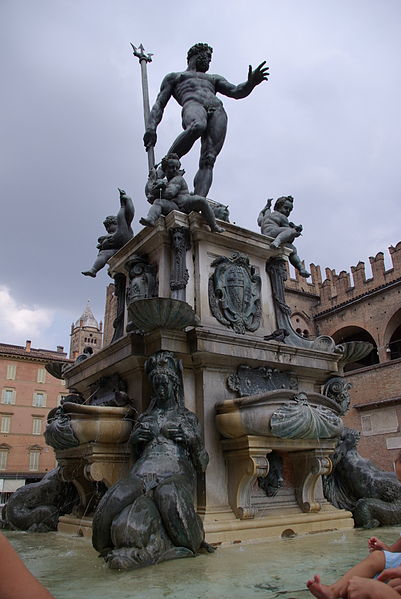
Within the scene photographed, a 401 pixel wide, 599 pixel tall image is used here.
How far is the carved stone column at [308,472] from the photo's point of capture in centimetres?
543

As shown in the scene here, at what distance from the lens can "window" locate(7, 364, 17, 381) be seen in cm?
4472

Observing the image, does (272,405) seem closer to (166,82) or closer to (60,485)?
(60,485)

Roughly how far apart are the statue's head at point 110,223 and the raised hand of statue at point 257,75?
3.05 metres

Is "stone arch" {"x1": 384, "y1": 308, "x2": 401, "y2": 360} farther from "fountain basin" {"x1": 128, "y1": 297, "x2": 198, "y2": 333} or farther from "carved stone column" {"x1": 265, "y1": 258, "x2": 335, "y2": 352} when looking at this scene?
"fountain basin" {"x1": 128, "y1": 297, "x2": 198, "y2": 333}

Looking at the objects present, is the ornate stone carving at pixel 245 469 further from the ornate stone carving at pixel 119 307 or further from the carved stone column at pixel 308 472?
the ornate stone carving at pixel 119 307

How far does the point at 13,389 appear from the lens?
4466 centimetres

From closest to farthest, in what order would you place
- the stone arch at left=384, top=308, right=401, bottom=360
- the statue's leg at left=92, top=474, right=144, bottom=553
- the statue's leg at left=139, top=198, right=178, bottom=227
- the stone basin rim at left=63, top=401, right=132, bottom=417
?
the statue's leg at left=92, top=474, right=144, bottom=553 → the stone basin rim at left=63, top=401, right=132, bottom=417 → the statue's leg at left=139, top=198, right=178, bottom=227 → the stone arch at left=384, top=308, right=401, bottom=360

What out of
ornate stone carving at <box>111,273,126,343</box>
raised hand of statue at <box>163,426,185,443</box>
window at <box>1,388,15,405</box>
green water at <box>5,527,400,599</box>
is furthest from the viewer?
window at <box>1,388,15,405</box>

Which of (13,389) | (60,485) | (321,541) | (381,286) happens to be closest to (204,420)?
(321,541)

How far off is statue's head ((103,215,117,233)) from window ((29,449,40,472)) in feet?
135

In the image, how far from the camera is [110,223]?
7750mm

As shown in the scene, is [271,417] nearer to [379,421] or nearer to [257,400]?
[257,400]

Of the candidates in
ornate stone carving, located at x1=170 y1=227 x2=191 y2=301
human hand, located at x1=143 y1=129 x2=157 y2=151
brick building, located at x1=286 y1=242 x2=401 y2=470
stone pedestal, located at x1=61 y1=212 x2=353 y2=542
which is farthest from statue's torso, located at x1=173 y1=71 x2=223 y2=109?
brick building, located at x1=286 y1=242 x2=401 y2=470

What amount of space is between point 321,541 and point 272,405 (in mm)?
1339
